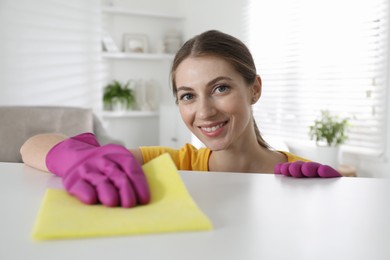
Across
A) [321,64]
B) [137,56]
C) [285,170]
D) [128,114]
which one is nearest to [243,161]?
[285,170]

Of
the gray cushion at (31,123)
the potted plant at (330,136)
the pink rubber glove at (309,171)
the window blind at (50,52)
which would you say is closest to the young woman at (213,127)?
the pink rubber glove at (309,171)

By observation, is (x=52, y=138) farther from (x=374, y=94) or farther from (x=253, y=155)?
(x=374, y=94)

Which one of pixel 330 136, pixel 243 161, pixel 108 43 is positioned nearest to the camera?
pixel 243 161

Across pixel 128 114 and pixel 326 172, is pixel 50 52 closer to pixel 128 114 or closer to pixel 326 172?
pixel 128 114

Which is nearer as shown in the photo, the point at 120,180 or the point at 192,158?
the point at 120,180

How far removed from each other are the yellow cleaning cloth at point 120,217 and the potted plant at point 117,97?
4.23 m

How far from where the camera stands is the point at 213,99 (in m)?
1.25

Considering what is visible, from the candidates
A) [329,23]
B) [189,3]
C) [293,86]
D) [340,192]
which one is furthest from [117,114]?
[340,192]

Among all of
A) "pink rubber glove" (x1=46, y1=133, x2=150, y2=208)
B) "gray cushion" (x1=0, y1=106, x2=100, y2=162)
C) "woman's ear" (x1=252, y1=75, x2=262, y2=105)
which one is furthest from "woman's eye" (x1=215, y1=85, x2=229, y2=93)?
"gray cushion" (x1=0, y1=106, x2=100, y2=162)

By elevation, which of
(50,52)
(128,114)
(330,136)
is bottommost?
(330,136)

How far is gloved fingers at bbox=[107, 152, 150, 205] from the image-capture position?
0.46 meters

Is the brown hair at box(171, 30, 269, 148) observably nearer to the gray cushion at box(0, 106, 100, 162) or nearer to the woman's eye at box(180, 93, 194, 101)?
the woman's eye at box(180, 93, 194, 101)

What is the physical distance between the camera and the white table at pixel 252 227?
1.10ft

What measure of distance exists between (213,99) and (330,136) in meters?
2.16
